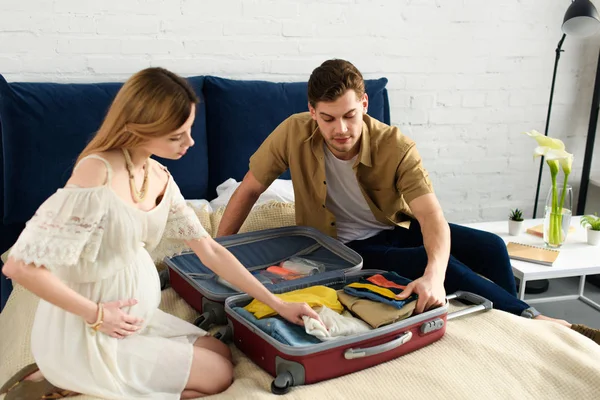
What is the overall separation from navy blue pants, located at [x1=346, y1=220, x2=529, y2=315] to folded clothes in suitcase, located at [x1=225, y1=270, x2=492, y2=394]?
0.28m

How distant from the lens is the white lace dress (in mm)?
1120

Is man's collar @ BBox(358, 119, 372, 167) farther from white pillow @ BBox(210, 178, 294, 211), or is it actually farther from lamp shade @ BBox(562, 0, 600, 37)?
lamp shade @ BBox(562, 0, 600, 37)

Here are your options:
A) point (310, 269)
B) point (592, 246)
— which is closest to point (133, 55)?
point (310, 269)

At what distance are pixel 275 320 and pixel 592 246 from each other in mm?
1559

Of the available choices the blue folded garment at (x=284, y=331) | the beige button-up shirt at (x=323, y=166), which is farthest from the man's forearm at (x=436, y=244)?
the blue folded garment at (x=284, y=331)

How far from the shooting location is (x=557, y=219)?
2.35m

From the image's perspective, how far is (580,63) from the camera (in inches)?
121

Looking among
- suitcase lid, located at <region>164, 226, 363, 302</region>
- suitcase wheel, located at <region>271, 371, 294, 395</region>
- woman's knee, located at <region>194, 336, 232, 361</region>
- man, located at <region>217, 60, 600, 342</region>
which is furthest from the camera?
man, located at <region>217, 60, 600, 342</region>

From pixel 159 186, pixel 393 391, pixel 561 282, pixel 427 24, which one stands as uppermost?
pixel 427 24

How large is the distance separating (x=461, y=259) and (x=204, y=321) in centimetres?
92

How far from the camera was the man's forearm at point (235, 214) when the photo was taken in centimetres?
205

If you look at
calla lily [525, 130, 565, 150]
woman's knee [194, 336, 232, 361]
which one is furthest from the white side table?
woman's knee [194, 336, 232, 361]

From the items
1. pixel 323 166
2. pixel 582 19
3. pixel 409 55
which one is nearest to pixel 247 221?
pixel 323 166

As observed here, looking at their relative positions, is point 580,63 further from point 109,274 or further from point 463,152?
point 109,274
